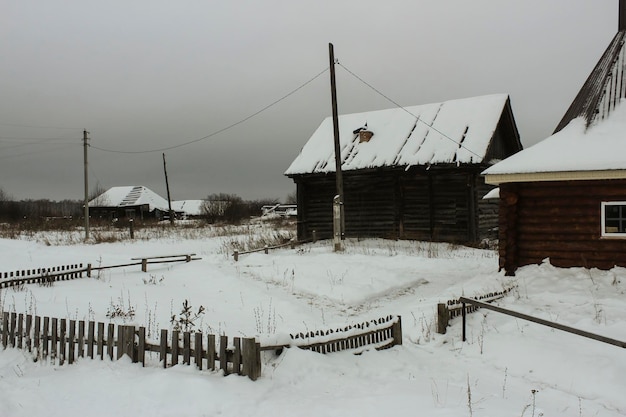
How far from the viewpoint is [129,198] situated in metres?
57.5

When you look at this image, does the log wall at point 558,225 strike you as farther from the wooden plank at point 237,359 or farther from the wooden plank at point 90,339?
the wooden plank at point 90,339

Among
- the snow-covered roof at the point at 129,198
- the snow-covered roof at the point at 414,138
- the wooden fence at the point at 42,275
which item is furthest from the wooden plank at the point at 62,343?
the snow-covered roof at the point at 129,198

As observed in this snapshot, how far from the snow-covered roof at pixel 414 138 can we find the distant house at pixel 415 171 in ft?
0.15

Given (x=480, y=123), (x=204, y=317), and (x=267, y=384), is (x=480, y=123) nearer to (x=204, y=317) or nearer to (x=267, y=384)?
(x=204, y=317)

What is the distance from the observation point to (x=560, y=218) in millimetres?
10695

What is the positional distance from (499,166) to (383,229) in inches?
412

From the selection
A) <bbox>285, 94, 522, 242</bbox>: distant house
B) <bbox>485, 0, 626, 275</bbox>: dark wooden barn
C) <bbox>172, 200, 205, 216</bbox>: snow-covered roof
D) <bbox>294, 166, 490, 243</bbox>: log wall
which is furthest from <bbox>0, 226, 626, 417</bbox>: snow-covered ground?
<bbox>172, 200, 205, 216</bbox>: snow-covered roof

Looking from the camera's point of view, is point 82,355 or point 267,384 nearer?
point 267,384

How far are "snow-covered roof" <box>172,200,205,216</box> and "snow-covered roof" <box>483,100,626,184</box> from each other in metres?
66.9

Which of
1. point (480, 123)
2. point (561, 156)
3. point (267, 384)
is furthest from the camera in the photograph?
point (480, 123)

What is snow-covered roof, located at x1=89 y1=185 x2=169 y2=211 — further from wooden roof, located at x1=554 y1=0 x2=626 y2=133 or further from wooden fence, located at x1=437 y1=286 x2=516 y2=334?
wooden fence, located at x1=437 y1=286 x2=516 y2=334

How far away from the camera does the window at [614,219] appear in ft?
32.9

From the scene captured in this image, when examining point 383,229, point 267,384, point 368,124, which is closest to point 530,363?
point 267,384

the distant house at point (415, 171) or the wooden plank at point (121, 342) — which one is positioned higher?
the distant house at point (415, 171)
